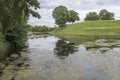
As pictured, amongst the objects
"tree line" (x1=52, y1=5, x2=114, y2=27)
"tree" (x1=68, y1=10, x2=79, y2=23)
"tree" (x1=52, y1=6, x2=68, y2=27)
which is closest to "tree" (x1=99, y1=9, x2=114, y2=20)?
"tree line" (x1=52, y1=5, x2=114, y2=27)

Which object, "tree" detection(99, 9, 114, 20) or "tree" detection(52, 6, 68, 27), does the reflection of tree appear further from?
"tree" detection(99, 9, 114, 20)

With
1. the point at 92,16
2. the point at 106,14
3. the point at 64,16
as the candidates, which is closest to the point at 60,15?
the point at 64,16

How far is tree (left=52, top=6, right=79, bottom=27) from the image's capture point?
12539 cm

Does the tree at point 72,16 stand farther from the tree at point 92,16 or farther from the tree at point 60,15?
the tree at point 92,16

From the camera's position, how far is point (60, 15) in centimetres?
12769

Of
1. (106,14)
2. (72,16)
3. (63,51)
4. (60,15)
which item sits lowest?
(63,51)

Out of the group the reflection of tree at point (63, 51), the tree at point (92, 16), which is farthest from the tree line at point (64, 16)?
the reflection of tree at point (63, 51)

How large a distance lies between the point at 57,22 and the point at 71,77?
4289 inches

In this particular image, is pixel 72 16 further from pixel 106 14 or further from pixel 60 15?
pixel 106 14

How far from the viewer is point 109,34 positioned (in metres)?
80.9

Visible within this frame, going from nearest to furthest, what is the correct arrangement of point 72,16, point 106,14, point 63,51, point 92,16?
point 63,51 < point 72,16 < point 92,16 < point 106,14

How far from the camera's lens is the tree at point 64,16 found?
125m

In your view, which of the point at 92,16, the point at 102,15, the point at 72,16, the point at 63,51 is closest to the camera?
the point at 63,51

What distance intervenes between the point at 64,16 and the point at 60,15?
2.64 meters
